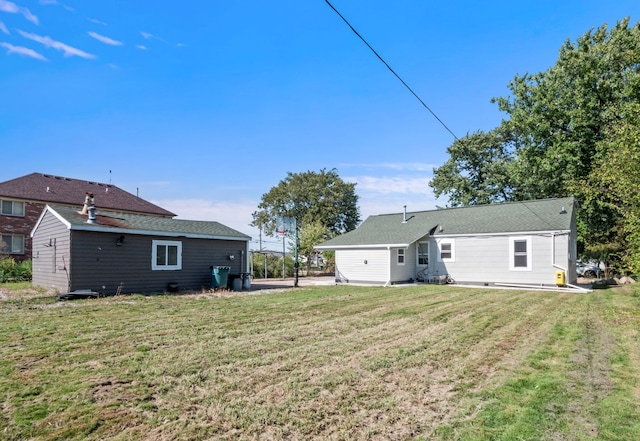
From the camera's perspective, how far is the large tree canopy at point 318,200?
39.8 meters

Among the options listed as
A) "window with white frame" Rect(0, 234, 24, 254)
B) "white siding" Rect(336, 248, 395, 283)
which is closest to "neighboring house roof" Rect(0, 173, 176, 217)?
"window with white frame" Rect(0, 234, 24, 254)

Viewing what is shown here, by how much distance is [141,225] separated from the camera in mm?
14375

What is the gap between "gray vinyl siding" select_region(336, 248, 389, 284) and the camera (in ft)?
62.4

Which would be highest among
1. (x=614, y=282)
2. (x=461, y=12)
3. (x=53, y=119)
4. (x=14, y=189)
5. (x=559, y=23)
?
(x=559, y=23)

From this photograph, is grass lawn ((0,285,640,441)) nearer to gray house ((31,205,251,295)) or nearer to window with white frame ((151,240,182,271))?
gray house ((31,205,251,295))

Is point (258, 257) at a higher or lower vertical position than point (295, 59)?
lower

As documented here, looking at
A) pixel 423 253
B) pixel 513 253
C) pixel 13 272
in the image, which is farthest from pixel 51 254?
pixel 513 253

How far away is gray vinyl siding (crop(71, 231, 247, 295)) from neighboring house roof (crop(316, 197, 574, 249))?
7.27 metres

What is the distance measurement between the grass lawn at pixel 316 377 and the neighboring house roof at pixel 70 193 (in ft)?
66.7

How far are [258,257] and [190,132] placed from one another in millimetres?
9686

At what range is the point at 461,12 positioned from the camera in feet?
32.2

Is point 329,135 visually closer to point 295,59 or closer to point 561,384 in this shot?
point 295,59

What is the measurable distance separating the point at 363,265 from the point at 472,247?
18.4 feet

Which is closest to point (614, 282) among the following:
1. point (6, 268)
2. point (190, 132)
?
point (190, 132)
